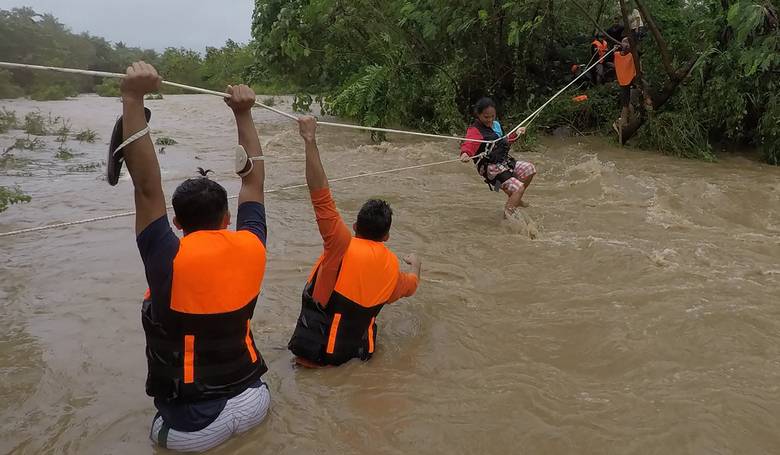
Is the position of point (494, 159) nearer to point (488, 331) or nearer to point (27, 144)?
point (488, 331)

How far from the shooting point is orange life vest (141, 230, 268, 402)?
7.47ft

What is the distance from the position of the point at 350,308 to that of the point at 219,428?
93 centimetres

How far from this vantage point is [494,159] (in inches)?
247

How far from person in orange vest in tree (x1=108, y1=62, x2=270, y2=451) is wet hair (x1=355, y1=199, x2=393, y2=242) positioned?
740 mm

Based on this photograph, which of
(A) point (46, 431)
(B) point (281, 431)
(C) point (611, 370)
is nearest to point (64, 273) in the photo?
(A) point (46, 431)

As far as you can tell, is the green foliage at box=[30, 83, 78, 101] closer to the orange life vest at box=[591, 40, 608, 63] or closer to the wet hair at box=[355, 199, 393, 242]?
the orange life vest at box=[591, 40, 608, 63]

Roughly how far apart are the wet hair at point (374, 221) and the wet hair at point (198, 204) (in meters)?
1.01

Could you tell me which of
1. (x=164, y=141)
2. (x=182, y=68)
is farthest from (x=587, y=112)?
(x=182, y=68)

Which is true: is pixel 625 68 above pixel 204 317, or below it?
above

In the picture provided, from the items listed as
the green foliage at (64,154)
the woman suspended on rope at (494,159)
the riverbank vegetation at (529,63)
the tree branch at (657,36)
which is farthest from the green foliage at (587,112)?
the green foliage at (64,154)

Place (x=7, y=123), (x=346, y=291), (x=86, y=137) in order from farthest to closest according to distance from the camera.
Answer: (x=7, y=123) → (x=86, y=137) → (x=346, y=291)

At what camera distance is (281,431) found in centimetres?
283

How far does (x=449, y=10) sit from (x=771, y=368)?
26.8 feet

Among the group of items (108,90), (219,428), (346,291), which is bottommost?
(219,428)
